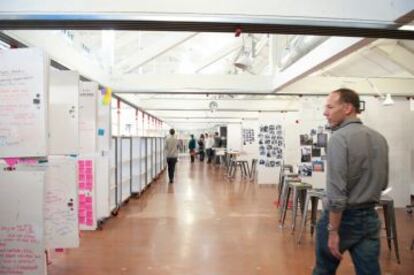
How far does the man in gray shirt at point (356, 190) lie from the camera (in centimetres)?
203

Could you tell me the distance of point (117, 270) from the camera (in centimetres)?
362

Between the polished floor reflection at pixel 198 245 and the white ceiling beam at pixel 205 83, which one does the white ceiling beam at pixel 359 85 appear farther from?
the polished floor reflection at pixel 198 245

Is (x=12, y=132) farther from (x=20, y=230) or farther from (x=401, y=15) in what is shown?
(x=401, y=15)

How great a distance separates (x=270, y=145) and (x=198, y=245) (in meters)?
5.81

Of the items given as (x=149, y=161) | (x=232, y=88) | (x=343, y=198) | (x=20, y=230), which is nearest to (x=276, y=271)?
(x=343, y=198)

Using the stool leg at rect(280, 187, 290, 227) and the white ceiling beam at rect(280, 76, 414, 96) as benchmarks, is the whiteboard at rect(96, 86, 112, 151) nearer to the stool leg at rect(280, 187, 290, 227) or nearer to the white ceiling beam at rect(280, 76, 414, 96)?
the stool leg at rect(280, 187, 290, 227)

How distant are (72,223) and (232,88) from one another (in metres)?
4.14

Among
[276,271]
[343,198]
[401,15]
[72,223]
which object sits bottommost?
[276,271]

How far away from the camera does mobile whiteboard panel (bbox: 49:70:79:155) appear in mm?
3605

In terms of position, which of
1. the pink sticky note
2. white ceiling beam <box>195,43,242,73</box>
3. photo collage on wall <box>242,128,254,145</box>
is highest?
white ceiling beam <box>195,43,242,73</box>

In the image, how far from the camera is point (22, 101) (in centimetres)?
271

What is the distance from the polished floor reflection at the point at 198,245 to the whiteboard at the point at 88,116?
1.20 m

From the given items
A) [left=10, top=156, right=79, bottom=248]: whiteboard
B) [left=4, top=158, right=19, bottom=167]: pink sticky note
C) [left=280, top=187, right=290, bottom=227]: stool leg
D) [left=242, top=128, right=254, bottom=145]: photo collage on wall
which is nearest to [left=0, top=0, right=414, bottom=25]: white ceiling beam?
[left=4, top=158, right=19, bottom=167]: pink sticky note

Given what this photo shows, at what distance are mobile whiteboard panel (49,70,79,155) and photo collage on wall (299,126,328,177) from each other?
12.8ft
